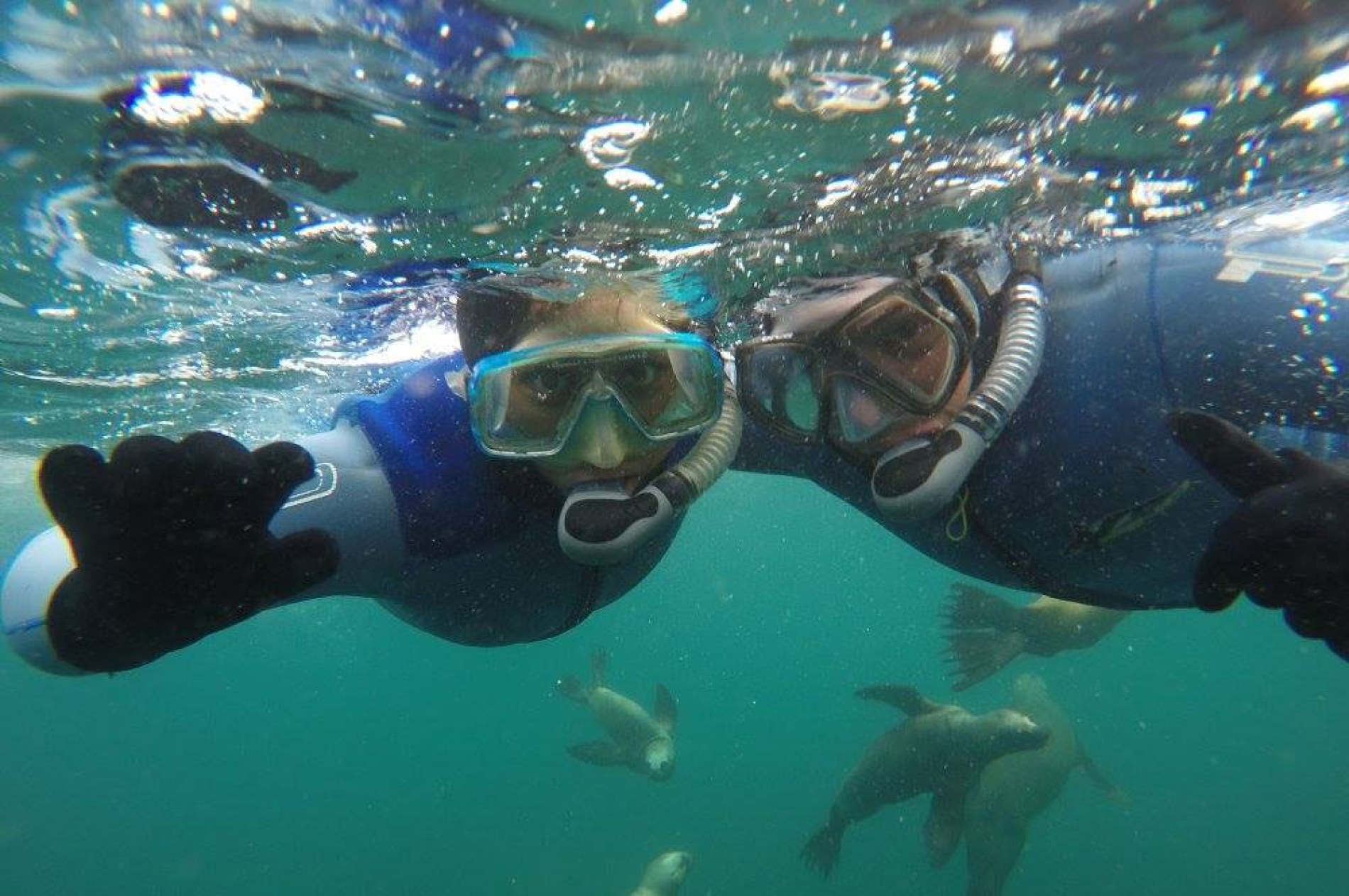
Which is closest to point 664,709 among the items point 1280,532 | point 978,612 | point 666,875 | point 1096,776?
point 666,875

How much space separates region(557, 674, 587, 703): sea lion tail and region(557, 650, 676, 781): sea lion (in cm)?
25

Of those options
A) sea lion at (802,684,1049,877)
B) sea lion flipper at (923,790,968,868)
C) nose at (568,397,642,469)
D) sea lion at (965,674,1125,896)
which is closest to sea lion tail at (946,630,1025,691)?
sea lion at (802,684,1049,877)

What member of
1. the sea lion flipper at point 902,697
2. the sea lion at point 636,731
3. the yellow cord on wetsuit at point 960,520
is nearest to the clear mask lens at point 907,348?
the yellow cord on wetsuit at point 960,520

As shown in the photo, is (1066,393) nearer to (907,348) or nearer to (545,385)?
(907,348)

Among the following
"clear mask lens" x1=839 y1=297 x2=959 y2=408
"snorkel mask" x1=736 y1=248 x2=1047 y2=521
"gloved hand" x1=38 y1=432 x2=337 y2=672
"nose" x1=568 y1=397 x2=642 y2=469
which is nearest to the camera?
"gloved hand" x1=38 y1=432 x2=337 y2=672

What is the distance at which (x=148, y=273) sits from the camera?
7.38 meters

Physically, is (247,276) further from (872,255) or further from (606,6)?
(872,255)

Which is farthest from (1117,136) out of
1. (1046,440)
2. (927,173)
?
(1046,440)

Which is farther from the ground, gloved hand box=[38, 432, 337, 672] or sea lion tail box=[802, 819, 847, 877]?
gloved hand box=[38, 432, 337, 672]

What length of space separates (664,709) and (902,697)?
778cm

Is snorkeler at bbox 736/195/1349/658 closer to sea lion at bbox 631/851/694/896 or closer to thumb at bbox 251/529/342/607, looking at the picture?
thumb at bbox 251/529/342/607

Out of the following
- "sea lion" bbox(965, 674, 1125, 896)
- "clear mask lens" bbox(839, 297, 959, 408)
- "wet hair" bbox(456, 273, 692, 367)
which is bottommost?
"sea lion" bbox(965, 674, 1125, 896)

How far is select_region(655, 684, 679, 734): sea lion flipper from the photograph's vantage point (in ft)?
62.1

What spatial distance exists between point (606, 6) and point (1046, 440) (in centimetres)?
319
